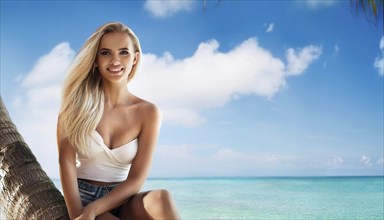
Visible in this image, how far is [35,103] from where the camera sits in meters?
22.1

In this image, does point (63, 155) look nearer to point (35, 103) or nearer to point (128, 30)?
point (128, 30)

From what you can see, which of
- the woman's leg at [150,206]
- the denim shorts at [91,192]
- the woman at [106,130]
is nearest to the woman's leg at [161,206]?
the woman's leg at [150,206]

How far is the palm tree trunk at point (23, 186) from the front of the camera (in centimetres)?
250

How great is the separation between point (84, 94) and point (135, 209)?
628 mm

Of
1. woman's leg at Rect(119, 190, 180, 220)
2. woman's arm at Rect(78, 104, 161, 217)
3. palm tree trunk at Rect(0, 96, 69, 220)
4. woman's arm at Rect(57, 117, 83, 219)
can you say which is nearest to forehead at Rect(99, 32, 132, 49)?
woman's arm at Rect(78, 104, 161, 217)

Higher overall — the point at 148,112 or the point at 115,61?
the point at 115,61

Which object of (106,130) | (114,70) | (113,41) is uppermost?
(113,41)

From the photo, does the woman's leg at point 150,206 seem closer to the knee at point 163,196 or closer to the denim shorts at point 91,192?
the knee at point 163,196

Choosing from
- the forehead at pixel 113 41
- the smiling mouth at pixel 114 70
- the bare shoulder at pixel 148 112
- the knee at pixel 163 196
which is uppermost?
the forehead at pixel 113 41

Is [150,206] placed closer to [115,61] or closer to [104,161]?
[104,161]

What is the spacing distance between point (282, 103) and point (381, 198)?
6.40 m

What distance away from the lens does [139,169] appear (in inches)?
106

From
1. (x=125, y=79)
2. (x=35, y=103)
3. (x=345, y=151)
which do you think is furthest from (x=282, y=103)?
(x=125, y=79)

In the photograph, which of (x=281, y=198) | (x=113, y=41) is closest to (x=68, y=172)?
(x=113, y=41)
